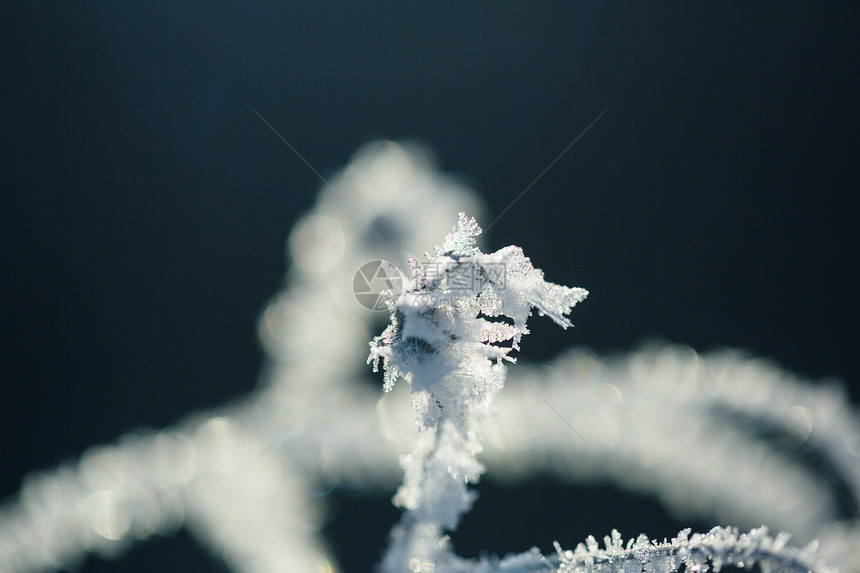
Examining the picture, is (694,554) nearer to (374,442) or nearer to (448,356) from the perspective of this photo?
(448,356)

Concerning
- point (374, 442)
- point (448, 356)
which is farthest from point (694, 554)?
point (374, 442)

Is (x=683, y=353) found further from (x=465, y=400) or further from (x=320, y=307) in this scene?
(x=465, y=400)

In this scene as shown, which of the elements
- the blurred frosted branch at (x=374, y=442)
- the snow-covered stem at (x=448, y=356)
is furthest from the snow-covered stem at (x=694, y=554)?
the blurred frosted branch at (x=374, y=442)

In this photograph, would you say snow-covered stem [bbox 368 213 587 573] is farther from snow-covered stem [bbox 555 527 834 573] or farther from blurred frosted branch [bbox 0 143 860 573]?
blurred frosted branch [bbox 0 143 860 573]

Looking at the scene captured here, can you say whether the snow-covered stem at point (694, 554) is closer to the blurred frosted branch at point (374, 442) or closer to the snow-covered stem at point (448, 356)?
the snow-covered stem at point (448, 356)

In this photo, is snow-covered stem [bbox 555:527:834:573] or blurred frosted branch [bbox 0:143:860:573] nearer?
snow-covered stem [bbox 555:527:834:573]

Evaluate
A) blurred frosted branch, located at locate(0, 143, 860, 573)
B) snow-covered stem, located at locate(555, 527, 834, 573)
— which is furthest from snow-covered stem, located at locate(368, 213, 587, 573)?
blurred frosted branch, located at locate(0, 143, 860, 573)
